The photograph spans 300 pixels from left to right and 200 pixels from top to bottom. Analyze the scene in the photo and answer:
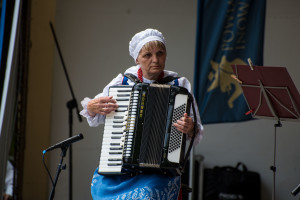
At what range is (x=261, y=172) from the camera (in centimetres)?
451

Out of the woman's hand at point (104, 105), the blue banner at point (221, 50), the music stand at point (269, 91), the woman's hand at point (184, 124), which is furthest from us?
the blue banner at point (221, 50)

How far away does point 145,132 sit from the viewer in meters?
2.36

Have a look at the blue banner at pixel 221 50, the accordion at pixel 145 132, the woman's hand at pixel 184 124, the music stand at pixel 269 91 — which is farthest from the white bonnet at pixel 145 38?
the blue banner at pixel 221 50

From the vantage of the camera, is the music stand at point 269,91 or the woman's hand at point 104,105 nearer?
the woman's hand at point 104,105

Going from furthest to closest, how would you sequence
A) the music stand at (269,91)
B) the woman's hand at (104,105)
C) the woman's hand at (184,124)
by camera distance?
the music stand at (269,91), the woman's hand at (104,105), the woman's hand at (184,124)

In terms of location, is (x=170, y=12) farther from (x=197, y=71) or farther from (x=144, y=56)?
(x=144, y=56)

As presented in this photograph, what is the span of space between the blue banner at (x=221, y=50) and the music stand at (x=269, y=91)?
77cm

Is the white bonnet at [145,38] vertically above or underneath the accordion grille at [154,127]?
above

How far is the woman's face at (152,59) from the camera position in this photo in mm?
2471

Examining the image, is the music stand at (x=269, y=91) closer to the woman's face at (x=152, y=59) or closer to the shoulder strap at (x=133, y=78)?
the woman's face at (x=152, y=59)

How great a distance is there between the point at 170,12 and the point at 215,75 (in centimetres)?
121

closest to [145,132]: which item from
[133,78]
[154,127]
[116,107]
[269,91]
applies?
[154,127]

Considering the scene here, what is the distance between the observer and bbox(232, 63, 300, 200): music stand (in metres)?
2.75

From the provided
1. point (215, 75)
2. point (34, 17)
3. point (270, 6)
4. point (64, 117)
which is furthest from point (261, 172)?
point (34, 17)
